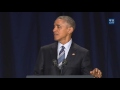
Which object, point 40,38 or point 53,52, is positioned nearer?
point 53,52

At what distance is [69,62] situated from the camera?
217cm

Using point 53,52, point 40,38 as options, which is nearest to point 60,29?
point 53,52

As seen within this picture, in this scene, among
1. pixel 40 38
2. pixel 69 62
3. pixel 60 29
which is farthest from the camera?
pixel 40 38

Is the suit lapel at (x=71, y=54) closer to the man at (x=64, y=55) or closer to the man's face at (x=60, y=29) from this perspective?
the man at (x=64, y=55)

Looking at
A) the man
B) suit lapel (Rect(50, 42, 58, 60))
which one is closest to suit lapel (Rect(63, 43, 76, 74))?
the man

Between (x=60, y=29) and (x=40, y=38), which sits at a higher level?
(x=60, y=29)

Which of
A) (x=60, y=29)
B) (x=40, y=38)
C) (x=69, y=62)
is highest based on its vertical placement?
(x=60, y=29)

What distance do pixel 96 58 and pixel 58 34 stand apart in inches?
57.2

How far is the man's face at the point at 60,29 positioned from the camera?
225 cm

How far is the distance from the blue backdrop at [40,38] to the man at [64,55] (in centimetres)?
128

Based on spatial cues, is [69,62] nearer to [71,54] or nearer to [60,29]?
[71,54]

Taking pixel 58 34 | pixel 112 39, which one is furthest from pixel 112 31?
pixel 58 34

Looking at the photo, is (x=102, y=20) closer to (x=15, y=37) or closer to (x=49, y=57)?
(x=15, y=37)

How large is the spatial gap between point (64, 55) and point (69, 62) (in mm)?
81
